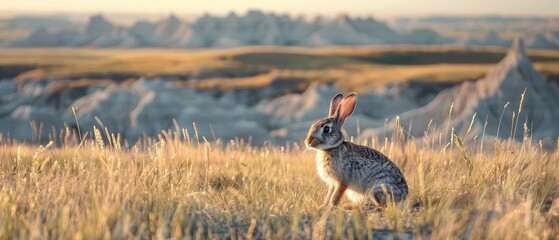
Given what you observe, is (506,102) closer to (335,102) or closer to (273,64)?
(335,102)

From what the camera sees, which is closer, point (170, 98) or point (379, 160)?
point (379, 160)

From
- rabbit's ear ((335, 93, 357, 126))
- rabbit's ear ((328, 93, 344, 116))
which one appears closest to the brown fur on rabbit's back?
rabbit's ear ((335, 93, 357, 126))

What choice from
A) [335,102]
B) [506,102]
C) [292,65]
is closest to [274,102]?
[506,102]

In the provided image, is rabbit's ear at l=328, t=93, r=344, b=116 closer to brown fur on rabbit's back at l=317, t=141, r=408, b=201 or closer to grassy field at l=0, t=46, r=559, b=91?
brown fur on rabbit's back at l=317, t=141, r=408, b=201

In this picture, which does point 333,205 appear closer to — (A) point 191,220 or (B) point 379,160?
(B) point 379,160

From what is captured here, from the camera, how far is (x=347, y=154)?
605 centimetres

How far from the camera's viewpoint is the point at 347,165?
6008mm

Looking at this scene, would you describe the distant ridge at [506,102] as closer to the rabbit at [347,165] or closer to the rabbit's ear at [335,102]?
the rabbit's ear at [335,102]

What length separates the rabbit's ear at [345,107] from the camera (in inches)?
242

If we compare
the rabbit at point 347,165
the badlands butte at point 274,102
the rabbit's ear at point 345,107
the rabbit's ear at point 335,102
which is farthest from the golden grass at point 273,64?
the rabbit at point 347,165

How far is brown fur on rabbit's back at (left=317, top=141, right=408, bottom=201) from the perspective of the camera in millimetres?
5895

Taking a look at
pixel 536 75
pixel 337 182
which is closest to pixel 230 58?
pixel 536 75

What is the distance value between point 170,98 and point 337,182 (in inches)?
2120

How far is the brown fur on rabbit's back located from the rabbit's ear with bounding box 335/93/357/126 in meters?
0.21
